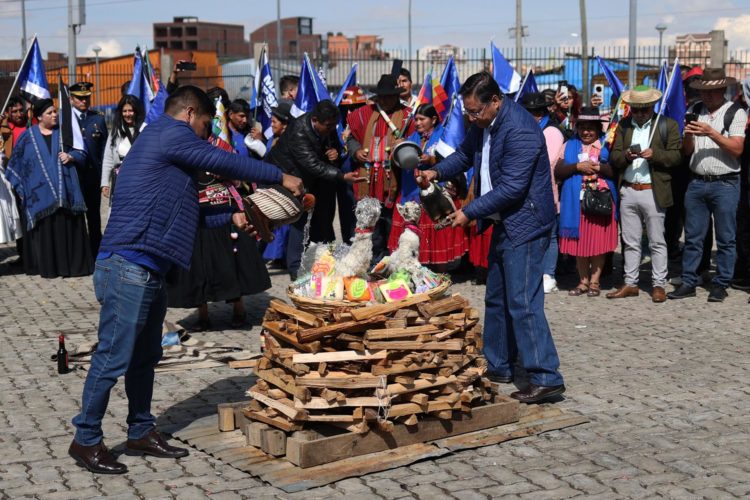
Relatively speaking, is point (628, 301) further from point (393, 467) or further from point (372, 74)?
point (372, 74)

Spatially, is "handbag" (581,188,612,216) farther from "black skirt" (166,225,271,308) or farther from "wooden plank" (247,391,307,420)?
"wooden plank" (247,391,307,420)

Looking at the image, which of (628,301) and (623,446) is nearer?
(623,446)

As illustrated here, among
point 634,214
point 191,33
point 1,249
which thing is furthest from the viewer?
point 191,33

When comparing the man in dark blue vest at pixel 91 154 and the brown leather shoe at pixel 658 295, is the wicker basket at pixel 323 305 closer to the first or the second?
the brown leather shoe at pixel 658 295

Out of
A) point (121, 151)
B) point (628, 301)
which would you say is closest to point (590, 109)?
point (628, 301)

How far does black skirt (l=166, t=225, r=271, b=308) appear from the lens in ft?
30.5

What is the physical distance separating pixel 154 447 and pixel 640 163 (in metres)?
6.46

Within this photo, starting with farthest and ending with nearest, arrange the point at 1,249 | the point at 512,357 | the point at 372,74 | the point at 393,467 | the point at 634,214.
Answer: the point at 372,74 < the point at 1,249 < the point at 634,214 < the point at 512,357 < the point at 393,467

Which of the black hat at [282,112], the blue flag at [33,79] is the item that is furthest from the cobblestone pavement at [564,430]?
the blue flag at [33,79]

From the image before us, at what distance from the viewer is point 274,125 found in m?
12.3

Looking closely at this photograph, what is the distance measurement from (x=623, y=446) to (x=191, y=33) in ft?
355

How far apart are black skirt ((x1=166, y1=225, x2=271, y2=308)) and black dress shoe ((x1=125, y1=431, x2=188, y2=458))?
130 inches

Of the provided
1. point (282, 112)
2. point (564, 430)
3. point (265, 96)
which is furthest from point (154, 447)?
point (265, 96)

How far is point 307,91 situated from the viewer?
1369 cm
